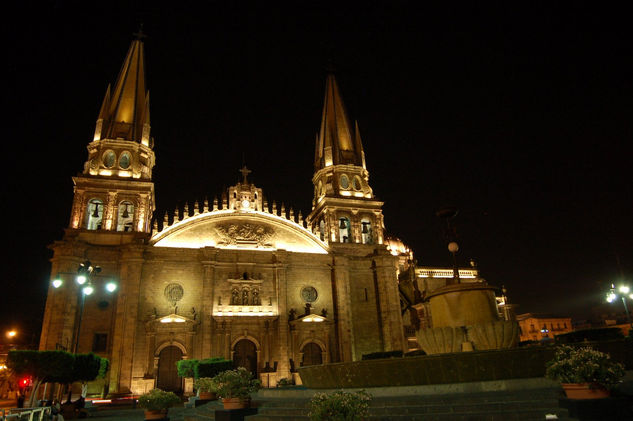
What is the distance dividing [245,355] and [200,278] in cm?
658

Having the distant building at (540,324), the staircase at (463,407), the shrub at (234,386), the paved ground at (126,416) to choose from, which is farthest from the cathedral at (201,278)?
the distant building at (540,324)

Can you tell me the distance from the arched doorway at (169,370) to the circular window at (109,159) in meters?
15.5

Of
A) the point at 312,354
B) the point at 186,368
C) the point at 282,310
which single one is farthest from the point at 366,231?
the point at 186,368

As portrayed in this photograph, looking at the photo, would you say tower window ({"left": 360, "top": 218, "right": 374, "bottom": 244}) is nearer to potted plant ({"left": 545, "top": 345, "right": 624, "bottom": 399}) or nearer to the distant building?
potted plant ({"left": 545, "top": 345, "right": 624, "bottom": 399})

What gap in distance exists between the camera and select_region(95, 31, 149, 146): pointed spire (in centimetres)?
3834

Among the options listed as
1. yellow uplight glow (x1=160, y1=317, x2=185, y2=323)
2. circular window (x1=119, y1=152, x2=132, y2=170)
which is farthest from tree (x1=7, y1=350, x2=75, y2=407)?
circular window (x1=119, y1=152, x2=132, y2=170)

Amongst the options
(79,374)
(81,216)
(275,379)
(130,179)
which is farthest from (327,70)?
(79,374)

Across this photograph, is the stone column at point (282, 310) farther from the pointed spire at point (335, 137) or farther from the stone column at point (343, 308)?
the pointed spire at point (335, 137)

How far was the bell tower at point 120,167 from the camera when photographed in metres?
35.0

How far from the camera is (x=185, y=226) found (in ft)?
117

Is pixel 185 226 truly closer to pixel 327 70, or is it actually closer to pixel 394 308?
pixel 394 308

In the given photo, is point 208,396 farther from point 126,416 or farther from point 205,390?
point 126,416

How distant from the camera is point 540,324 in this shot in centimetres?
7994

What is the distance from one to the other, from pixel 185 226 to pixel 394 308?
18050 mm
